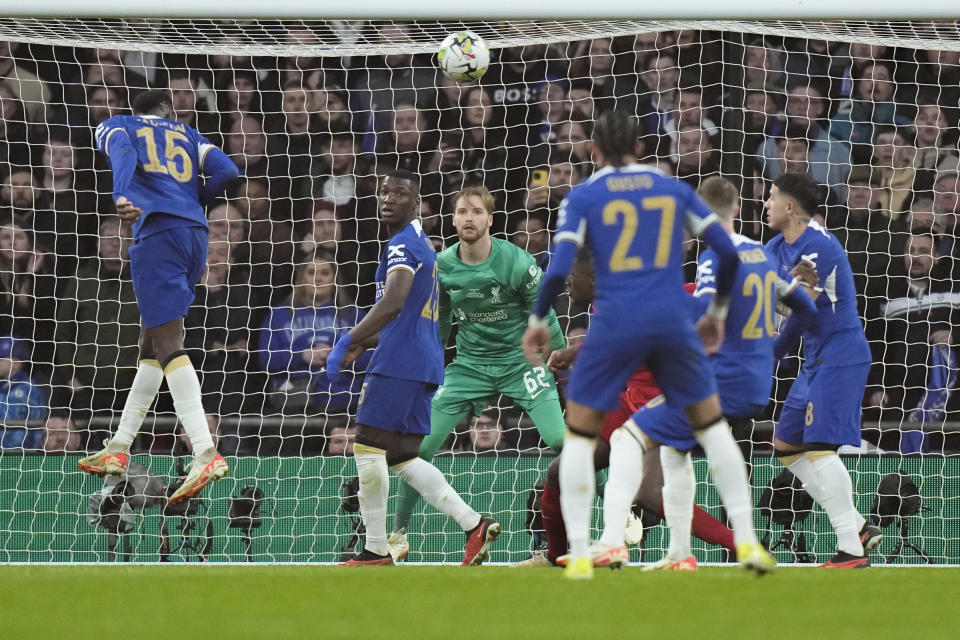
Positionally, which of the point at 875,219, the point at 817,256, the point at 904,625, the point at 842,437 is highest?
the point at 875,219

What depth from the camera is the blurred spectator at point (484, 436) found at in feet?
27.1

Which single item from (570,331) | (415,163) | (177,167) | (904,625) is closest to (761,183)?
(570,331)

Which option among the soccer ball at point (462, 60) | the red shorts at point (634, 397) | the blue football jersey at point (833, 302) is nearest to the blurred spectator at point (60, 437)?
the soccer ball at point (462, 60)

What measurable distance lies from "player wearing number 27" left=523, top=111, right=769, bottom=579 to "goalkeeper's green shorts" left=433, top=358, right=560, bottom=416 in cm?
240

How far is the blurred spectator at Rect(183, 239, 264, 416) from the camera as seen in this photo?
29.1ft

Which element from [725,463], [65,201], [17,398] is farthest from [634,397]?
[65,201]

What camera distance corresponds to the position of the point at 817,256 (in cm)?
601

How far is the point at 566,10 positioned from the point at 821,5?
4.51ft

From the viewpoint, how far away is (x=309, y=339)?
894 centimetres

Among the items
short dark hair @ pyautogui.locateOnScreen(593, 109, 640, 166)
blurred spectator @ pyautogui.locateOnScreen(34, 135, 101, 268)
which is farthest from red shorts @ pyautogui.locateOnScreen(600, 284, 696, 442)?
blurred spectator @ pyautogui.locateOnScreen(34, 135, 101, 268)

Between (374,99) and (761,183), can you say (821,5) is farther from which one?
(374,99)

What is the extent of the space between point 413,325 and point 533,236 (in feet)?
9.37

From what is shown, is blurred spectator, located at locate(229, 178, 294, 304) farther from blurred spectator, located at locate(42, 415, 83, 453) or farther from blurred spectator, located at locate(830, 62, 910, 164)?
blurred spectator, located at locate(830, 62, 910, 164)

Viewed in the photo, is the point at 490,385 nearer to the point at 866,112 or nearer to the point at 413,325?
the point at 413,325
